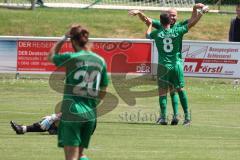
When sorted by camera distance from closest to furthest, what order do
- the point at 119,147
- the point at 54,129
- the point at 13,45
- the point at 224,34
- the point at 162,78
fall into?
the point at 119,147 → the point at 54,129 → the point at 162,78 → the point at 13,45 → the point at 224,34

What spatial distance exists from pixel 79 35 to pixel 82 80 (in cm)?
63

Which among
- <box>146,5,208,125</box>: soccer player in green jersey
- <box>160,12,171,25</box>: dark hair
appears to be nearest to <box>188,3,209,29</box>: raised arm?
<box>146,5,208,125</box>: soccer player in green jersey

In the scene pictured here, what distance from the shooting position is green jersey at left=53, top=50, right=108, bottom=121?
35.9ft

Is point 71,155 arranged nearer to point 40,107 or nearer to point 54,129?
point 54,129

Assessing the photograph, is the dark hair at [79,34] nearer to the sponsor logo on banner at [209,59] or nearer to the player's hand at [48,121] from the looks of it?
the player's hand at [48,121]

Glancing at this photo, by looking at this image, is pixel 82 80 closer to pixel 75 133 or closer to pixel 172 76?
pixel 75 133

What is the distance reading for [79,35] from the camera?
1077cm

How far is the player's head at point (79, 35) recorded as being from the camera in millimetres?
10695

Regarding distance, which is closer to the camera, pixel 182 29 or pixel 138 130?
pixel 138 130

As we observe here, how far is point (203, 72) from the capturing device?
28.2m

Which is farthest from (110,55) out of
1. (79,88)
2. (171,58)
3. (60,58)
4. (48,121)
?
(60,58)

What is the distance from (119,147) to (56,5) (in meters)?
30.7

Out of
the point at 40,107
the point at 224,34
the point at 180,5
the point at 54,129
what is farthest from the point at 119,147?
the point at 180,5

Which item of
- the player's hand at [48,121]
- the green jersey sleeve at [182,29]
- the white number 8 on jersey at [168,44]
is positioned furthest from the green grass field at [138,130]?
the green jersey sleeve at [182,29]
